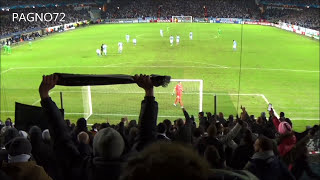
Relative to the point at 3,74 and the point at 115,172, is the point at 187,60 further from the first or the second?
the point at 115,172

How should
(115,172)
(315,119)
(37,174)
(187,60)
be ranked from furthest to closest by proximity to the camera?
(187,60), (315,119), (37,174), (115,172)

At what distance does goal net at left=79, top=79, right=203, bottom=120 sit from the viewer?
1527 centimetres

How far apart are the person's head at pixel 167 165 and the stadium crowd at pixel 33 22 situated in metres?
43.6

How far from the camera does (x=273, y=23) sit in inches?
2188

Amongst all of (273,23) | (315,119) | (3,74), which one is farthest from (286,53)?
(273,23)

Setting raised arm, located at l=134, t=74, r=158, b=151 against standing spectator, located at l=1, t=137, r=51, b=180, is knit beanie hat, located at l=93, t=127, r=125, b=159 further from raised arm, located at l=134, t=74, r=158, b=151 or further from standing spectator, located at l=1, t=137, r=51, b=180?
standing spectator, located at l=1, t=137, r=51, b=180

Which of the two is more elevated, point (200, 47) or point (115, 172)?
point (200, 47)

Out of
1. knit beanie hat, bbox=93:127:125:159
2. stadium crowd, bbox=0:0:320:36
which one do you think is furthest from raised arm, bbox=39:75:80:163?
stadium crowd, bbox=0:0:320:36

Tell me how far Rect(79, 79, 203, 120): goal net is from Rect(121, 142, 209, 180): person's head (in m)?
13.2

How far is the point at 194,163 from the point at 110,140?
133 centimetres

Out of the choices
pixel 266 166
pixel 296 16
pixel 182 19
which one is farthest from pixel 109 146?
pixel 182 19

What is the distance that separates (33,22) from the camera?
50312 millimetres

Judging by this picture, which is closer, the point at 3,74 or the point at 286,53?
the point at 3,74

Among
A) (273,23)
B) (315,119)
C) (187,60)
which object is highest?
(273,23)
